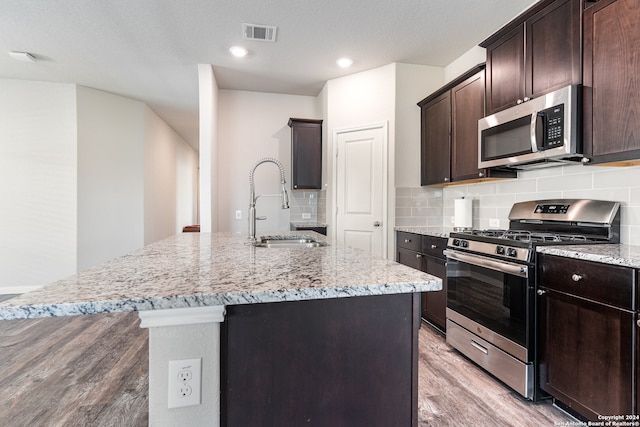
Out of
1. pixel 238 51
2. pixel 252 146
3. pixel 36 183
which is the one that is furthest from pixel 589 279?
pixel 36 183

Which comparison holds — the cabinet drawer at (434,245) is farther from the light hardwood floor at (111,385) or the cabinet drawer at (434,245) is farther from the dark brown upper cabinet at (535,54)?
the dark brown upper cabinet at (535,54)

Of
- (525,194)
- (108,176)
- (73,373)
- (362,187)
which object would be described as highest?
(108,176)

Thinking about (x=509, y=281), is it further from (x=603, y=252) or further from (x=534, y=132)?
(x=534, y=132)

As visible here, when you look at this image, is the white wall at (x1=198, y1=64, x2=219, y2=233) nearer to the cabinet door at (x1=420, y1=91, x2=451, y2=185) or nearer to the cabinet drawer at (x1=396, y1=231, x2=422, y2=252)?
the cabinet drawer at (x1=396, y1=231, x2=422, y2=252)

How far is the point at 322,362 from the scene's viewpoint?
0.92m

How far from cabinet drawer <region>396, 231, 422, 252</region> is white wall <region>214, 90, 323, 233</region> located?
177 cm

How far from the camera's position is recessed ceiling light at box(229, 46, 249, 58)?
3.25 meters

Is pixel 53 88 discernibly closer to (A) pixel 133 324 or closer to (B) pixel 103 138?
(B) pixel 103 138

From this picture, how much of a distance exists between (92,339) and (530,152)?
12.4 feet

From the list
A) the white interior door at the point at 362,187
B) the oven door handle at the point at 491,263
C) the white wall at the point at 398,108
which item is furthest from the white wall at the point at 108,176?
the oven door handle at the point at 491,263

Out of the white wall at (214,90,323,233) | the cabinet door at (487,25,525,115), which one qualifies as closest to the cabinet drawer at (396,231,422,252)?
the cabinet door at (487,25,525,115)

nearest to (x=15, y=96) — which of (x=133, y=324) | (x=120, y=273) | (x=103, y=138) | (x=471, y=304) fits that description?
(x=103, y=138)

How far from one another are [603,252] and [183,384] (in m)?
1.93

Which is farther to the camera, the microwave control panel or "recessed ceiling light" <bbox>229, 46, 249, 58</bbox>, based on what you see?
"recessed ceiling light" <bbox>229, 46, 249, 58</bbox>
